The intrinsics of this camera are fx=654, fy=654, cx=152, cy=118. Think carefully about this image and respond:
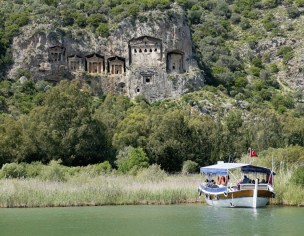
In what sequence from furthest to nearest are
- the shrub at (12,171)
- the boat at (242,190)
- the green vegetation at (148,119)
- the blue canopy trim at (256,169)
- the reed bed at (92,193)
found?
the shrub at (12,171), the green vegetation at (148,119), the blue canopy trim at (256,169), the boat at (242,190), the reed bed at (92,193)

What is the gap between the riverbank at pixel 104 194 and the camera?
131 feet

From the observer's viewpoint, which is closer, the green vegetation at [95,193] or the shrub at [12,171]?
the green vegetation at [95,193]

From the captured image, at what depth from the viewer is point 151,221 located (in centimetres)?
3341

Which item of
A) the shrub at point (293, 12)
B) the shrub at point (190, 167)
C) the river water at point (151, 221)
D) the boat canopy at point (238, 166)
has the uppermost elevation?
the shrub at point (293, 12)

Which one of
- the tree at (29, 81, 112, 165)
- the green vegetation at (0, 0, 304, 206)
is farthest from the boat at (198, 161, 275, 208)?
the tree at (29, 81, 112, 165)

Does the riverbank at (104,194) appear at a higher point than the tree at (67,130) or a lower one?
lower

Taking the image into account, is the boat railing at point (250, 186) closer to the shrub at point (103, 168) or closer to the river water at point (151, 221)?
the river water at point (151, 221)

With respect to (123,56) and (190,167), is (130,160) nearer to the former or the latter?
(190,167)

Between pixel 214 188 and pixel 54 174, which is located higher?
pixel 54 174

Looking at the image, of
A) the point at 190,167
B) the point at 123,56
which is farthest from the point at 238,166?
the point at 123,56

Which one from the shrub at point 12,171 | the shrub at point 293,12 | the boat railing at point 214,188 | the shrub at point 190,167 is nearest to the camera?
the boat railing at point 214,188

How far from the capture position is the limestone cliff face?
3957 inches

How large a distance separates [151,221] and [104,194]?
28.2 feet

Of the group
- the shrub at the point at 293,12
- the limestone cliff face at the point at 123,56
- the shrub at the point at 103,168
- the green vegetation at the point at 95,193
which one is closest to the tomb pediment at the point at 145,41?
the limestone cliff face at the point at 123,56
